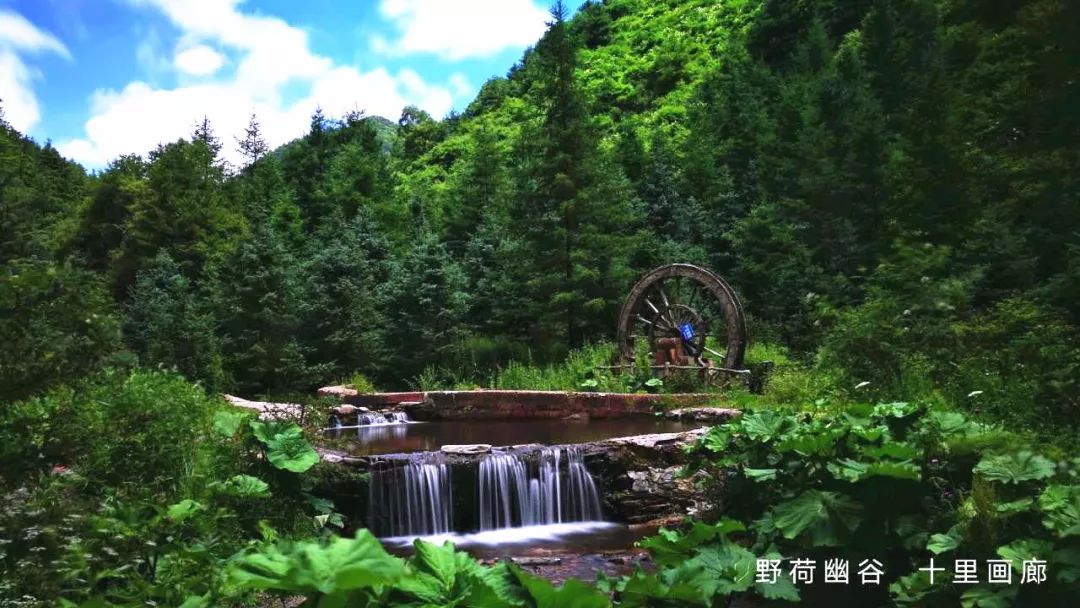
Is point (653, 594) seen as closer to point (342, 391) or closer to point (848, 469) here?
point (848, 469)

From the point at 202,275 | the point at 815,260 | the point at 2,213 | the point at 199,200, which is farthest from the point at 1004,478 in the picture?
the point at 199,200

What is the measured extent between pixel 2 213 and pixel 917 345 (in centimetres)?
1337

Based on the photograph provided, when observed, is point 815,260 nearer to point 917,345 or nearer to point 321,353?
point 917,345

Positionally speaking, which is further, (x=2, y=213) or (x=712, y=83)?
(x=712, y=83)

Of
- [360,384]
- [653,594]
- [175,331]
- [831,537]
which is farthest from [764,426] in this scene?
[175,331]

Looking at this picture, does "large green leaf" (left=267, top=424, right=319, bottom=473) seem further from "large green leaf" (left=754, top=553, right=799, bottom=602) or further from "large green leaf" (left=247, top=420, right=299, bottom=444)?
"large green leaf" (left=754, top=553, right=799, bottom=602)

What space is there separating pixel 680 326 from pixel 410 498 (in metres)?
7.75

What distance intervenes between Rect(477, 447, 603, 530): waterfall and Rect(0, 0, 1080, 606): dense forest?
9.57 ft

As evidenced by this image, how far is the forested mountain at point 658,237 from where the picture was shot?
268 inches

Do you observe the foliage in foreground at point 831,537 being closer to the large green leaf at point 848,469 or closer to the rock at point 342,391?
the large green leaf at point 848,469

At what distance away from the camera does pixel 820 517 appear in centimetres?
316

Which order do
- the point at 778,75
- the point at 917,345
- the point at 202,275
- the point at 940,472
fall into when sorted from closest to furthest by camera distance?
the point at 940,472
the point at 917,345
the point at 202,275
the point at 778,75

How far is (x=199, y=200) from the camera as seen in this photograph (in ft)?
78.4

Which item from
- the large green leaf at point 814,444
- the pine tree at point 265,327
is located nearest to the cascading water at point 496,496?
the large green leaf at point 814,444
